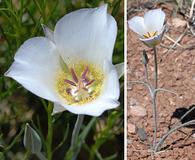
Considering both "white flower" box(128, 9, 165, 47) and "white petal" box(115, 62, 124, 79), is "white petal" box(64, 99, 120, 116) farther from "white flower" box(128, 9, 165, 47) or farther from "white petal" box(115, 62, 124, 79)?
"white flower" box(128, 9, 165, 47)

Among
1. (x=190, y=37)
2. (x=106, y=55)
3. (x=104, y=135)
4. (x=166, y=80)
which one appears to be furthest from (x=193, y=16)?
(x=106, y=55)

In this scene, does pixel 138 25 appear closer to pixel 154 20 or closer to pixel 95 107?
pixel 154 20

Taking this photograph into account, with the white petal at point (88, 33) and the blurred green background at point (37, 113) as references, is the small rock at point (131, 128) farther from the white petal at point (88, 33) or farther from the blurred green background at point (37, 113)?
the white petal at point (88, 33)

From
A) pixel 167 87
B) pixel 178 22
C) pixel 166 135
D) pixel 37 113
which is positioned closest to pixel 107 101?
pixel 166 135

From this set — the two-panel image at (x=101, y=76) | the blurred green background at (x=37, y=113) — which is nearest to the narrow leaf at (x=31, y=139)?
the two-panel image at (x=101, y=76)

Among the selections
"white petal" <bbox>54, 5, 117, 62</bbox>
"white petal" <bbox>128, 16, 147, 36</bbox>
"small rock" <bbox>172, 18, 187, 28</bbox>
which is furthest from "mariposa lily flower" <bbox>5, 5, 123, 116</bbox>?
"small rock" <bbox>172, 18, 187, 28</bbox>

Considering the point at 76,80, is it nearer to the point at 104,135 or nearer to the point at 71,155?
the point at 71,155
